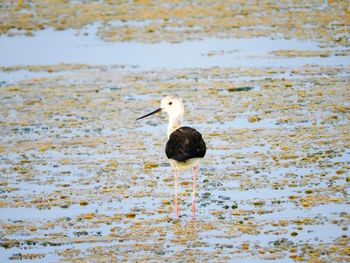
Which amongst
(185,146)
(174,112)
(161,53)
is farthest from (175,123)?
(161,53)

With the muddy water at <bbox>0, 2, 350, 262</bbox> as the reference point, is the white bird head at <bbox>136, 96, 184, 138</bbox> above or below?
above

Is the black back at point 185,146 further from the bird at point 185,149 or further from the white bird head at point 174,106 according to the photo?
the white bird head at point 174,106

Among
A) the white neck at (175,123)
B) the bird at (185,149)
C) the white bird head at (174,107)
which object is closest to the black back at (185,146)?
the bird at (185,149)

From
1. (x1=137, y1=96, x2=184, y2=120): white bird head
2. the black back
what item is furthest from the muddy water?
(x1=137, y1=96, x2=184, y2=120): white bird head

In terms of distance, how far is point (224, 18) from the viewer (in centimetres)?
2898

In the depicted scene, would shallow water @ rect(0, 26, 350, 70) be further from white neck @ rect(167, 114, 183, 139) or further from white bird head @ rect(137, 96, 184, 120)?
white neck @ rect(167, 114, 183, 139)

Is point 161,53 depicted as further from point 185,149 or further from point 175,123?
point 185,149

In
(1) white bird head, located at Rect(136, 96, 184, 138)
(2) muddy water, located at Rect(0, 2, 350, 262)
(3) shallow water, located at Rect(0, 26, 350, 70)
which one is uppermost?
(1) white bird head, located at Rect(136, 96, 184, 138)

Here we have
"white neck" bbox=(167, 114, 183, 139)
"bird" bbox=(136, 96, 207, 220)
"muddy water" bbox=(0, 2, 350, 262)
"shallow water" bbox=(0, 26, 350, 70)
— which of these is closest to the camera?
"muddy water" bbox=(0, 2, 350, 262)

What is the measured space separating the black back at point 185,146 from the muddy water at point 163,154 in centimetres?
67

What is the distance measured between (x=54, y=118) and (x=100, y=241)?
754 centimetres

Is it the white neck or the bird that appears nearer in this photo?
the bird

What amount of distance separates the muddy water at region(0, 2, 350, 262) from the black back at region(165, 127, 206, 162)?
2.21 feet

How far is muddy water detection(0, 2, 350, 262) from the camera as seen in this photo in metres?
11.3
